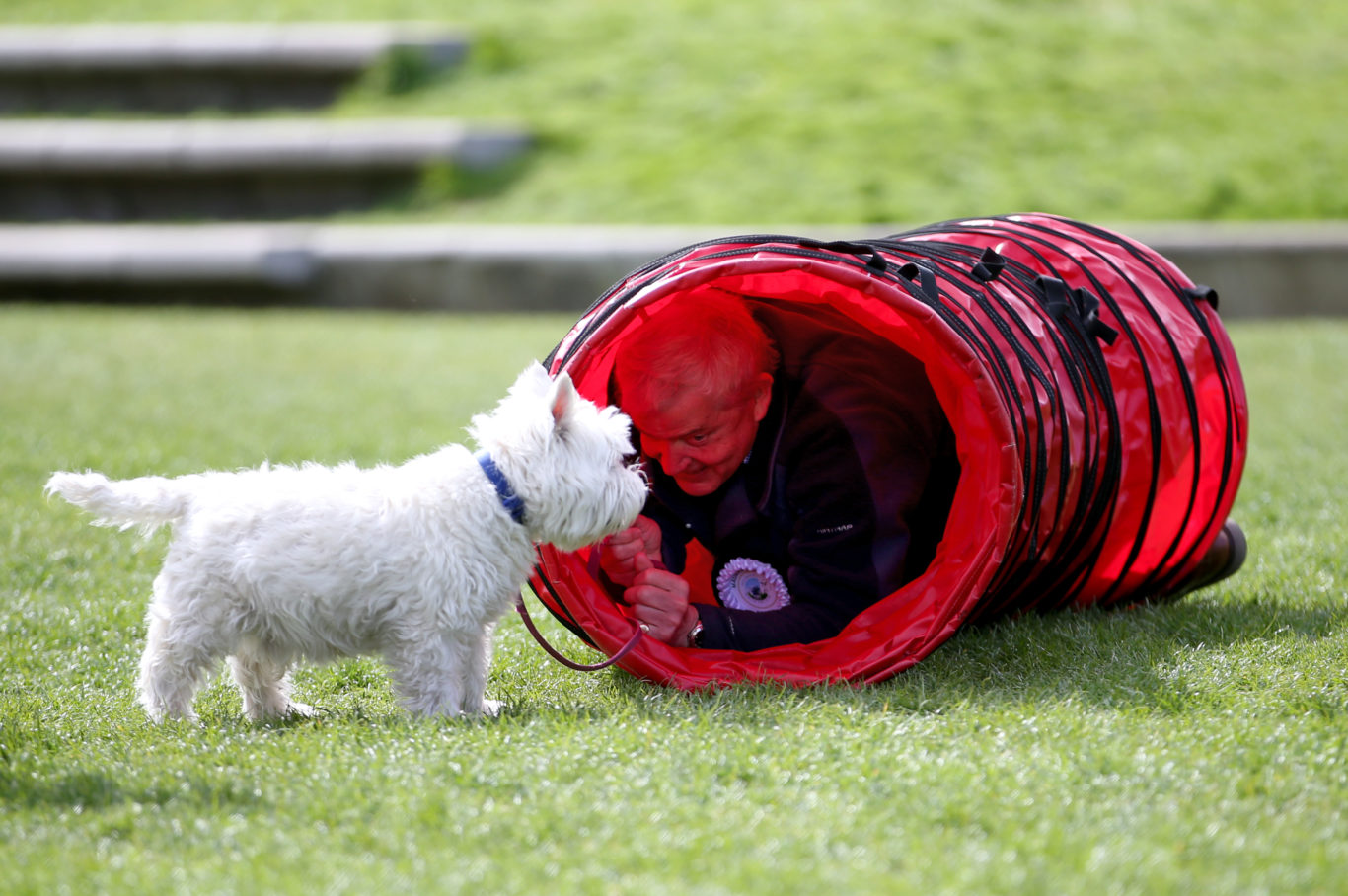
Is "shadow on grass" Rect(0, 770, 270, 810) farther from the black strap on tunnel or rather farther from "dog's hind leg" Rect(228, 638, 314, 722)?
the black strap on tunnel

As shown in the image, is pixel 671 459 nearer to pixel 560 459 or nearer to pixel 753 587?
pixel 753 587

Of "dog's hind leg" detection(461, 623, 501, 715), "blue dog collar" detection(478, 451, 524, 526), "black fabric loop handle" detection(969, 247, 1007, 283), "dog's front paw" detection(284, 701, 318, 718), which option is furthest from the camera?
"black fabric loop handle" detection(969, 247, 1007, 283)

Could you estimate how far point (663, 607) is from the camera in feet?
13.2

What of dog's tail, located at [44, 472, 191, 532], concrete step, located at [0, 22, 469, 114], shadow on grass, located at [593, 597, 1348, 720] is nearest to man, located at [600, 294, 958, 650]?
shadow on grass, located at [593, 597, 1348, 720]

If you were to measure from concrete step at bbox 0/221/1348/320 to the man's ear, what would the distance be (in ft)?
25.0

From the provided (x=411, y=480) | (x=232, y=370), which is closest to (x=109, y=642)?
(x=411, y=480)

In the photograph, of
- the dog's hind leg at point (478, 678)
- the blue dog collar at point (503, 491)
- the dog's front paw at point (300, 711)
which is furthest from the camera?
the dog's front paw at point (300, 711)

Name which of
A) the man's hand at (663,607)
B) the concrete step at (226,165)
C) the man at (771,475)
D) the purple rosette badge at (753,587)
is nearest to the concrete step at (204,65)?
the concrete step at (226,165)

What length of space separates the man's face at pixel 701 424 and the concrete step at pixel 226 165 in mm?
11463

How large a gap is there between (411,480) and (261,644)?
24.1 inches

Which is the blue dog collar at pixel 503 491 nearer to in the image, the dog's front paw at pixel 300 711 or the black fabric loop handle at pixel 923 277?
the dog's front paw at pixel 300 711

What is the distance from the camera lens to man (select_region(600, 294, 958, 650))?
403 cm

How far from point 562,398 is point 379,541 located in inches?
24.5

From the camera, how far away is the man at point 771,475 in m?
4.03
